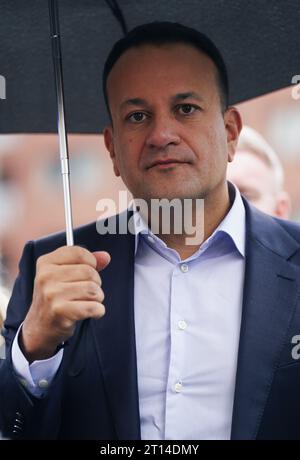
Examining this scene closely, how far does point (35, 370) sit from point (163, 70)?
0.96m

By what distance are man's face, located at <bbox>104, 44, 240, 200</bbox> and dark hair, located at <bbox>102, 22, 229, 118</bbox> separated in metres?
0.02

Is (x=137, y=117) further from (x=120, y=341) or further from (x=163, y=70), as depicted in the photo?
(x=120, y=341)

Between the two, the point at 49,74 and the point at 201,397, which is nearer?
the point at 201,397

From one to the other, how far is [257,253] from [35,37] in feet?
3.09

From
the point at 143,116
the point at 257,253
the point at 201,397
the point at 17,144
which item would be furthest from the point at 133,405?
the point at 17,144

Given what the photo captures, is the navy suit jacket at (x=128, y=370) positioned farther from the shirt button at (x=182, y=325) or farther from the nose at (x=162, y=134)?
the nose at (x=162, y=134)

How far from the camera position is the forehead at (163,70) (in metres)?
2.74

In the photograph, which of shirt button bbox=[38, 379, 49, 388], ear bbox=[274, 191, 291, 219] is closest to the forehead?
shirt button bbox=[38, 379, 49, 388]

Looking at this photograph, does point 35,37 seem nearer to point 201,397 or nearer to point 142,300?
point 142,300

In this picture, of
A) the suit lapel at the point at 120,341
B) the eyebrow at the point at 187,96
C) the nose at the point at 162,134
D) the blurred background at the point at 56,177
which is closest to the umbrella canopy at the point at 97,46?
the eyebrow at the point at 187,96

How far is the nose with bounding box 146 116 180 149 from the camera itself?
263 centimetres

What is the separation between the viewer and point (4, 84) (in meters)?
3.04

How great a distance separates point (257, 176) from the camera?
4.67 meters

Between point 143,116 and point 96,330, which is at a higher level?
point 143,116
